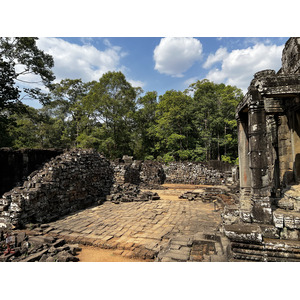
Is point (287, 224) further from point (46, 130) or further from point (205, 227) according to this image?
point (46, 130)

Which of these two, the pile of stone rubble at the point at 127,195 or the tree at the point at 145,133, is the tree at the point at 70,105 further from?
the pile of stone rubble at the point at 127,195

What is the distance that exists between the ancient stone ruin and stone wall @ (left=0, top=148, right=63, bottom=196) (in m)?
8.49

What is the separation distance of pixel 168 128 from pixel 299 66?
20242mm

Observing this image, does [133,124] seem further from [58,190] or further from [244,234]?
[244,234]

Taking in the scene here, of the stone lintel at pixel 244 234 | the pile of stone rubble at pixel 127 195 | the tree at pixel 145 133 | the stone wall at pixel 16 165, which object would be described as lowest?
the pile of stone rubble at pixel 127 195

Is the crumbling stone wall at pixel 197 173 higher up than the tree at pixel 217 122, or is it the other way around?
the tree at pixel 217 122

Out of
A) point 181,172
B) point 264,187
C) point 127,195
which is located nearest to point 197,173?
point 181,172

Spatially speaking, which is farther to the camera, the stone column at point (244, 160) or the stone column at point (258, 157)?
the stone column at point (244, 160)

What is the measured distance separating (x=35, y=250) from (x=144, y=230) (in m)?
2.79

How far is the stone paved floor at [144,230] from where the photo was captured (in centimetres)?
400

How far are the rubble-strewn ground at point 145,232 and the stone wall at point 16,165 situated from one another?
9.93 ft

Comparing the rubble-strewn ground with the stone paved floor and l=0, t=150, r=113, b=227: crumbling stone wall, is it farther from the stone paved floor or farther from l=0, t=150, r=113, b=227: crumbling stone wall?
l=0, t=150, r=113, b=227: crumbling stone wall

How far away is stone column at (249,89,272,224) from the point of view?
3.81 metres

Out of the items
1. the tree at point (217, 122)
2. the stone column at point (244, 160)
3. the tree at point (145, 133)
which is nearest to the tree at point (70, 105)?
the tree at point (145, 133)
